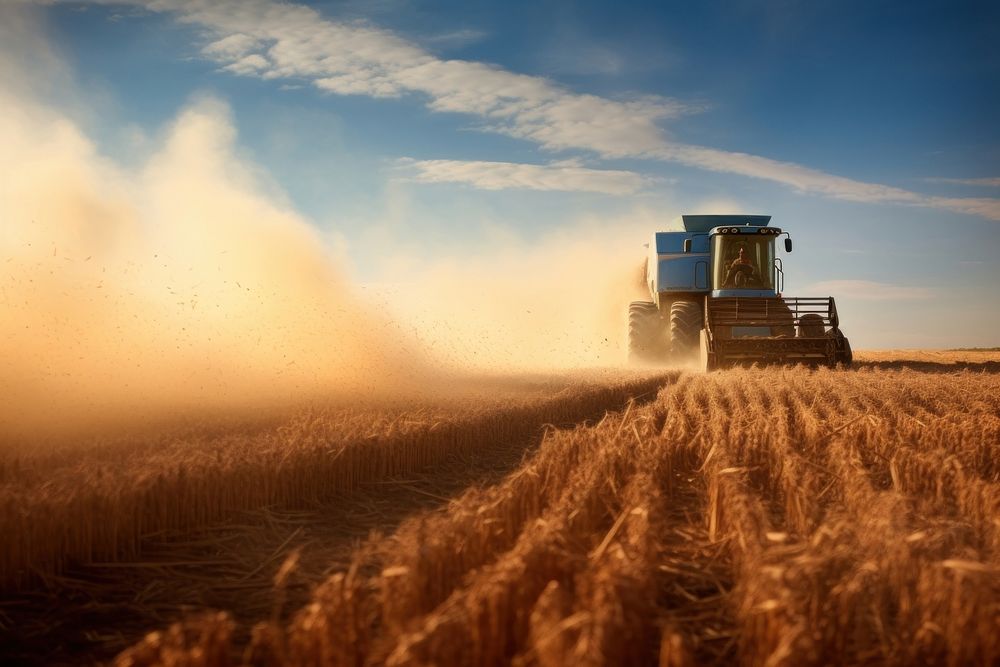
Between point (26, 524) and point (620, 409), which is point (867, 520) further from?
point (620, 409)

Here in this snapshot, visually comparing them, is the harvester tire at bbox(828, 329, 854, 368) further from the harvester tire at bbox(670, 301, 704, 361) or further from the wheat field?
the wheat field

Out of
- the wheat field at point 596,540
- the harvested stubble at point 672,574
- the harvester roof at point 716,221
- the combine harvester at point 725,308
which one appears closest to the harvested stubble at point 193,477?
the wheat field at point 596,540

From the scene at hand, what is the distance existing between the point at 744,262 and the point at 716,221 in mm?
2501

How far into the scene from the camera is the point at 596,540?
5.09 meters

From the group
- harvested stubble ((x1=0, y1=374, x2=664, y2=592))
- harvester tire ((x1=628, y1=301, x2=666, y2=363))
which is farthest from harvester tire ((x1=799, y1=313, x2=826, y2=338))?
harvested stubble ((x1=0, y1=374, x2=664, y2=592))

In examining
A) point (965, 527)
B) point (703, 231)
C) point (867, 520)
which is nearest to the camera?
point (867, 520)

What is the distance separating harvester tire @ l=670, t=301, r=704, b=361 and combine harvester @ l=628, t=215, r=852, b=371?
27 mm

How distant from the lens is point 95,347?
14.3 meters

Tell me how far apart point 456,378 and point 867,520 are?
1516 cm

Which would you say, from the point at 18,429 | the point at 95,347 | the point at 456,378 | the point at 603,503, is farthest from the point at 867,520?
the point at 456,378

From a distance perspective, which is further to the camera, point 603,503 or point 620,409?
point 620,409

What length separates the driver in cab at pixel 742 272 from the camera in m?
21.9

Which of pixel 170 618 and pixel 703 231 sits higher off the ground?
pixel 703 231

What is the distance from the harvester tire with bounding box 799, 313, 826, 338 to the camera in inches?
836
